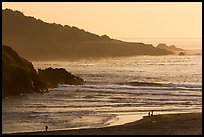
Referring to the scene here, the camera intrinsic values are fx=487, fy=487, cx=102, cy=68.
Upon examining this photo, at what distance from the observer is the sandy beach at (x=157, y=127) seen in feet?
86.1

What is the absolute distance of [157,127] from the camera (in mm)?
28750

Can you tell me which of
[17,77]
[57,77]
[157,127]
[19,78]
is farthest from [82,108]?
[57,77]

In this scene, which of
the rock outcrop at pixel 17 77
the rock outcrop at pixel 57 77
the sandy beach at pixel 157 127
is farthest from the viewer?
the rock outcrop at pixel 57 77

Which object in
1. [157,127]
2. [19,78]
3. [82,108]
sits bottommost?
[157,127]

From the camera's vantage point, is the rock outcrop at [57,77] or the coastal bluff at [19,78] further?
the rock outcrop at [57,77]

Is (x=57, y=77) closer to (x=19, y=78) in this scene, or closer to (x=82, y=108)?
(x=19, y=78)

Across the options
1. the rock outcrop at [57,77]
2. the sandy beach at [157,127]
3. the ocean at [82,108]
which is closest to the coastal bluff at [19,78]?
the rock outcrop at [57,77]

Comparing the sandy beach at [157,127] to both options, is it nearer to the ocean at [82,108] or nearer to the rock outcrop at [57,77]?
the ocean at [82,108]

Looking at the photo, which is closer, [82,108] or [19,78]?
[82,108]

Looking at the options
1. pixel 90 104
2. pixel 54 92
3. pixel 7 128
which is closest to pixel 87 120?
pixel 7 128

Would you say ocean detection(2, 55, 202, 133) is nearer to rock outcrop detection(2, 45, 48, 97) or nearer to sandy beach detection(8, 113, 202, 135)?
rock outcrop detection(2, 45, 48, 97)

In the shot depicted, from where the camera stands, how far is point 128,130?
2716cm

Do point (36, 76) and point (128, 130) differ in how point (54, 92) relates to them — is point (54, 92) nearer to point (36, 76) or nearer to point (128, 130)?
point (36, 76)

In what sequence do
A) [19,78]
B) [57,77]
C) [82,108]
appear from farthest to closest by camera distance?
1. [57,77]
2. [19,78]
3. [82,108]
